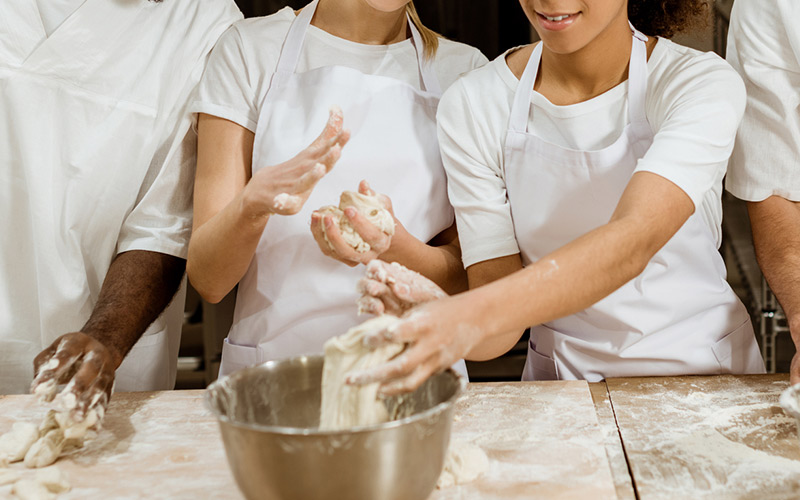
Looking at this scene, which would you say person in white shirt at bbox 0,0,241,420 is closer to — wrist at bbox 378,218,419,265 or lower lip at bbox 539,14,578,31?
wrist at bbox 378,218,419,265

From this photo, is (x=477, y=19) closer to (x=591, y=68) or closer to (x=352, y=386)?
(x=591, y=68)

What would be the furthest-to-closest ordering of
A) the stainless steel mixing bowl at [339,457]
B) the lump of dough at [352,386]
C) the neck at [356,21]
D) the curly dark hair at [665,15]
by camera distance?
the neck at [356,21] < the curly dark hair at [665,15] < the lump of dough at [352,386] < the stainless steel mixing bowl at [339,457]

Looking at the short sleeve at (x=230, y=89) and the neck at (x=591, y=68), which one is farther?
the short sleeve at (x=230, y=89)

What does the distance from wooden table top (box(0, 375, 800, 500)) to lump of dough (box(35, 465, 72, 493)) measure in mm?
18

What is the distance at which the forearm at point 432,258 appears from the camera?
→ 1.58 meters

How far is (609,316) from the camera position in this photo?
5.23 feet

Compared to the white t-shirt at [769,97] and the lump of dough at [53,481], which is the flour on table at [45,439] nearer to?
the lump of dough at [53,481]

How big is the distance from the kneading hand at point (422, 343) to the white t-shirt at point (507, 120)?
21.9 inches

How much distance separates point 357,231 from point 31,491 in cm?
62

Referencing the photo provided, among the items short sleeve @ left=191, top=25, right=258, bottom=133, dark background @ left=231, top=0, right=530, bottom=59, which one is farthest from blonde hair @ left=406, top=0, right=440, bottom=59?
dark background @ left=231, top=0, right=530, bottom=59

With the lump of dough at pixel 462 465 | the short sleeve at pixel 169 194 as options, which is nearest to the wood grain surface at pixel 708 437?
the lump of dough at pixel 462 465

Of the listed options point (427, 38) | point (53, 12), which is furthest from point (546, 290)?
point (53, 12)

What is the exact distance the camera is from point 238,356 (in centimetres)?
176

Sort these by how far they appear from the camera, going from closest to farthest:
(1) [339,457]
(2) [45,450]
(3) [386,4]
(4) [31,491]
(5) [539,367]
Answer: (1) [339,457]
(4) [31,491]
(2) [45,450]
(3) [386,4]
(5) [539,367]
